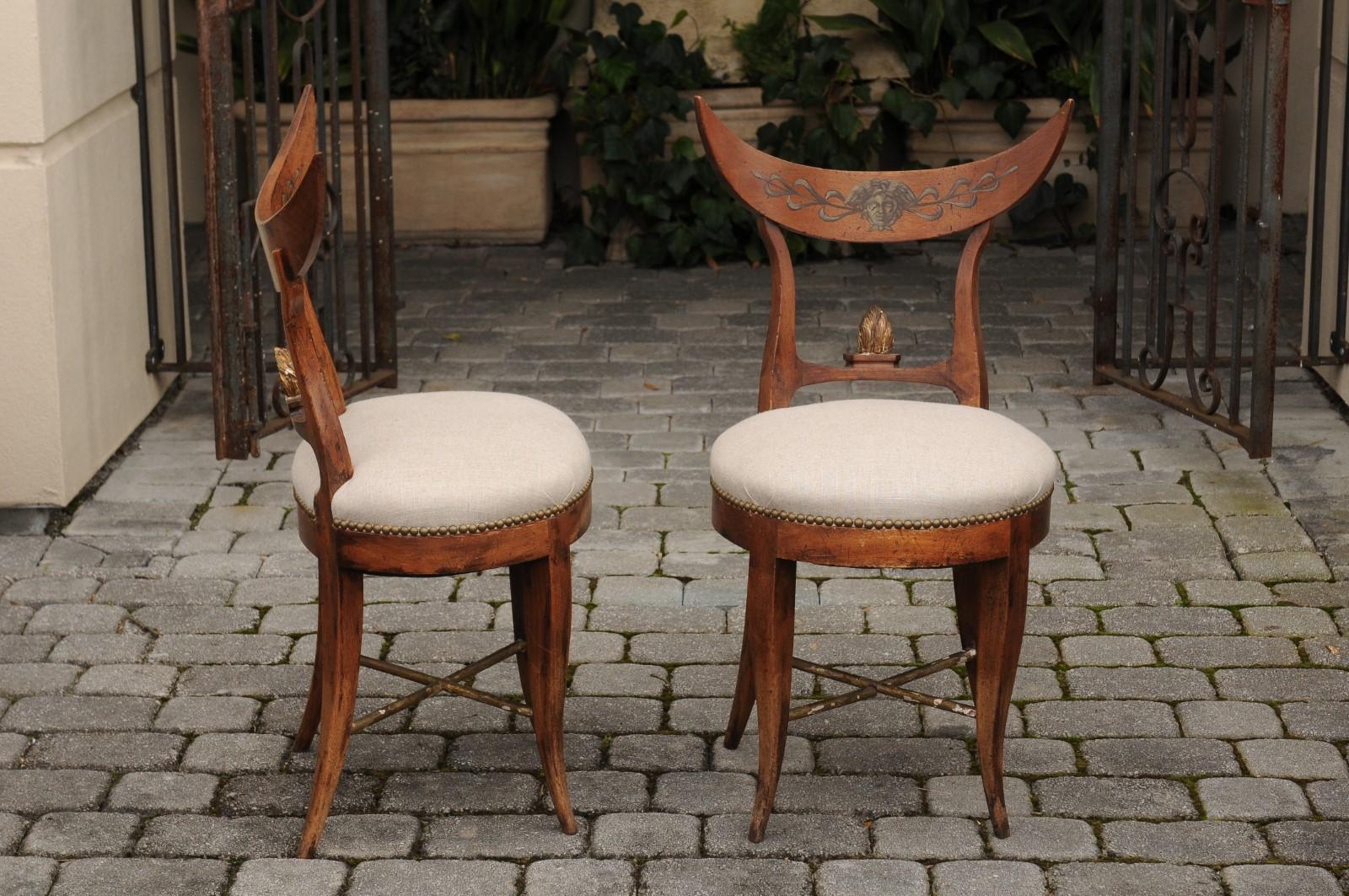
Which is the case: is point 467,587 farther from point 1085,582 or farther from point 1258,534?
point 1258,534

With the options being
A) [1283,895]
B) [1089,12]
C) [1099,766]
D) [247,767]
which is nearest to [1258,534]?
[1099,766]

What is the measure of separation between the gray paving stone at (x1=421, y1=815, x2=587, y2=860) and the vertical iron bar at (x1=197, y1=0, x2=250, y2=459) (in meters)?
2.14

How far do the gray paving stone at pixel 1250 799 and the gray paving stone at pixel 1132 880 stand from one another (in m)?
0.22

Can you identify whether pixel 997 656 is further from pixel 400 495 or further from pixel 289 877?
pixel 289 877

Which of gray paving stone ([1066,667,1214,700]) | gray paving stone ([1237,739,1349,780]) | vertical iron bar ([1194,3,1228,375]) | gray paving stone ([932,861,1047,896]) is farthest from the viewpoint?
vertical iron bar ([1194,3,1228,375])

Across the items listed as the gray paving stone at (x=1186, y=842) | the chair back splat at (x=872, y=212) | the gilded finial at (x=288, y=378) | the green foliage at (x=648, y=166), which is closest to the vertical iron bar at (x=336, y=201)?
the green foliage at (x=648, y=166)

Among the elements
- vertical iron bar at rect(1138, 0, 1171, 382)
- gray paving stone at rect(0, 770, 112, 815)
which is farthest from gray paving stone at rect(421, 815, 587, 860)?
vertical iron bar at rect(1138, 0, 1171, 382)

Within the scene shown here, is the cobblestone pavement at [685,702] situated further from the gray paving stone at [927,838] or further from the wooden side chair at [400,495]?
the wooden side chair at [400,495]

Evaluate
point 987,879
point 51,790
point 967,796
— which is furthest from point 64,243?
point 987,879

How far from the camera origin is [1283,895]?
9.72 feet

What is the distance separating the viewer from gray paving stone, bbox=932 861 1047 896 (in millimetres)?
2990

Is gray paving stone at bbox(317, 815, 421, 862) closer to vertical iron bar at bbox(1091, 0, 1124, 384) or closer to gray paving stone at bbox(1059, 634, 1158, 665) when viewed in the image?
gray paving stone at bbox(1059, 634, 1158, 665)

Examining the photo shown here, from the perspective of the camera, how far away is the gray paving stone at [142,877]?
3020mm

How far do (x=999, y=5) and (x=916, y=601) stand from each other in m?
4.66
